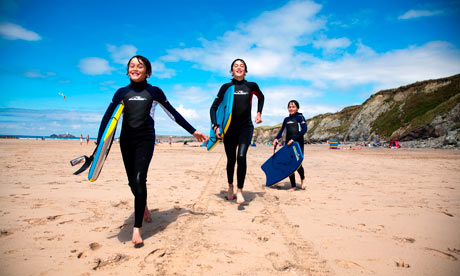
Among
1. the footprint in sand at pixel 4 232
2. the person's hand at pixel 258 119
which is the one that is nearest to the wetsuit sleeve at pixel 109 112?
the footprint in sand at pixel 4 232

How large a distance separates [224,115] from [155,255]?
2527mm

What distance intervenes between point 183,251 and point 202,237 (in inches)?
13.8

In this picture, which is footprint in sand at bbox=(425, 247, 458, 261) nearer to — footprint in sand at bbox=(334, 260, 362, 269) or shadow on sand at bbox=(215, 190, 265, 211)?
footprint in sand at bbox=(334, 260, 362, 269)

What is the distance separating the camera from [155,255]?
84.1 inches

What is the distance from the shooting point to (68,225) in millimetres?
2822

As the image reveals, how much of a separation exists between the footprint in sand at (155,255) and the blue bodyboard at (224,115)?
84.6 inches

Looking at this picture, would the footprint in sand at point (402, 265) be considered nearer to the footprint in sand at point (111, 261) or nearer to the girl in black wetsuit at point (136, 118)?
the footprint in sand at point (111, 261)

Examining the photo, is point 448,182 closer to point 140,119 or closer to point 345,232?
point 345,232

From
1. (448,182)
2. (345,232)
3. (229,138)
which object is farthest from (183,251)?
(448,182)

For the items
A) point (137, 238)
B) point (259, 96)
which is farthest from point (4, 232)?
point (259, 96)

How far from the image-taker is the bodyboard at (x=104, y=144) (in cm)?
260

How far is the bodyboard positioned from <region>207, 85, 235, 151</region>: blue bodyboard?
5.79ft

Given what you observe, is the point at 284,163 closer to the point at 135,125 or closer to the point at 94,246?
the point at 135,125

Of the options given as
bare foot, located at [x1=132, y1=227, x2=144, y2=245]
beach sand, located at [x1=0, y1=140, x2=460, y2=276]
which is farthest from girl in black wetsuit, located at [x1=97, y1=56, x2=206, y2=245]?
beach sand, located at [x1=0, y1=140, x2=460, y2=276]
